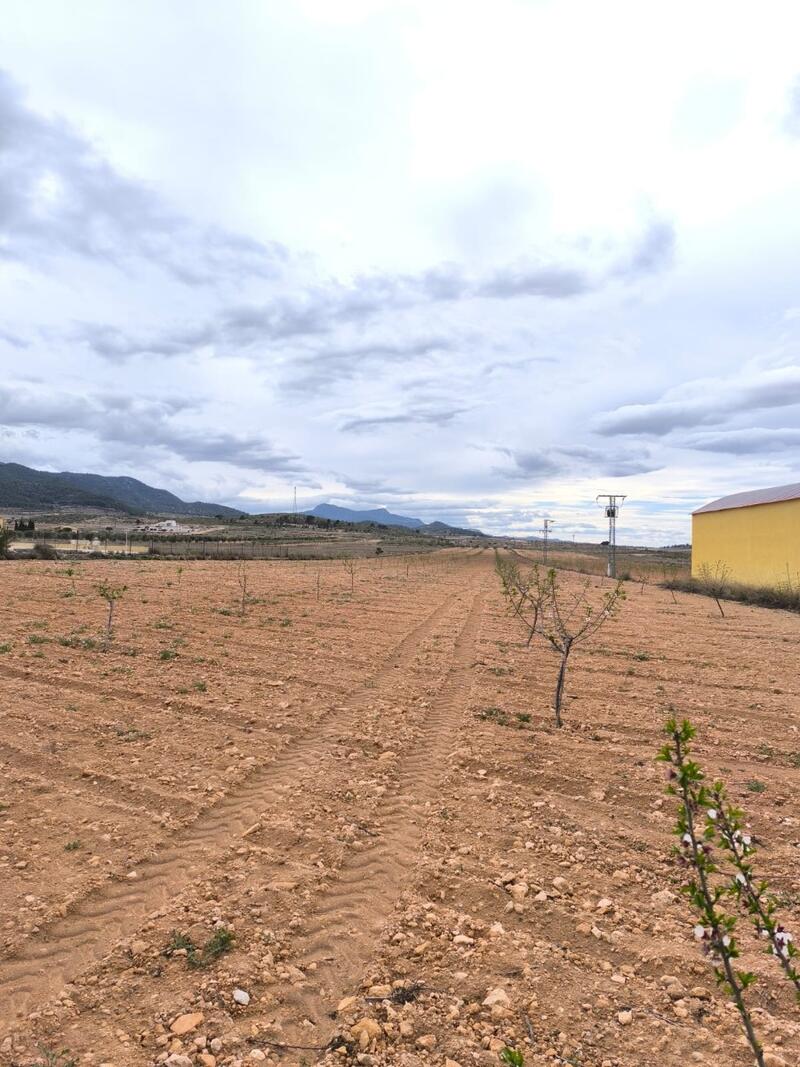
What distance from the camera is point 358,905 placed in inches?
149

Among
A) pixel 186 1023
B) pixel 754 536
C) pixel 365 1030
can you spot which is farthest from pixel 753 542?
pixel 186 1023

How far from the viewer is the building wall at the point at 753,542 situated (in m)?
26.5

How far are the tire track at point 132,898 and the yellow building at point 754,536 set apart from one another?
1036 inches

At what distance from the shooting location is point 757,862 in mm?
4359

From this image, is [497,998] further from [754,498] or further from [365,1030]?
[754,498]

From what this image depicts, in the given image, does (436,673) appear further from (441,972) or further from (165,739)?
(441,972)

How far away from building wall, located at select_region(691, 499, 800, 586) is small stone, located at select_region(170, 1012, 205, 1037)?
1117 inches

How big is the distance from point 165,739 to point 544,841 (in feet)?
12.9

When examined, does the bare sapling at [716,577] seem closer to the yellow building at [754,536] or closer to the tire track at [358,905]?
the yellow building at [754,536]

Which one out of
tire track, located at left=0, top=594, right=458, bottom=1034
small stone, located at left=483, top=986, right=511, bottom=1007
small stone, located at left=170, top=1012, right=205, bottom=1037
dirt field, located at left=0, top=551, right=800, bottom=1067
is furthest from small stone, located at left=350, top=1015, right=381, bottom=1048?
tire track, located at left=0, top=594, right=458, bottom=1034

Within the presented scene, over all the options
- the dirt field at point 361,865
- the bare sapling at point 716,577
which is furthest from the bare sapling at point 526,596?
the bare sapling at point 716,577

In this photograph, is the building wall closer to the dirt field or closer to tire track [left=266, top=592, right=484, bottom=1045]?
the dirt field

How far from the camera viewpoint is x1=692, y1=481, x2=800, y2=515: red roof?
27.6 metres

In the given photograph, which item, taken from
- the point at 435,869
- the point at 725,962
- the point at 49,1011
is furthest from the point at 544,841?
the point at 49,1011
